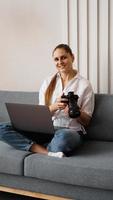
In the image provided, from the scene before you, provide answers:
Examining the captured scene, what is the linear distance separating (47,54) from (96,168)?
53.2 inches

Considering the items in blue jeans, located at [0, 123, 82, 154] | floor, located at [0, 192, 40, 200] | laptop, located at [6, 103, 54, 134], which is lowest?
floor, located at [0, 192, 40, 200]

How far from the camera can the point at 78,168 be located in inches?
70.0

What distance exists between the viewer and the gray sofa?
5.76 feet

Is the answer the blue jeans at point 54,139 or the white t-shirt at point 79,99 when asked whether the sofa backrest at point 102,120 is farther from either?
the blue jeans at point 54,139

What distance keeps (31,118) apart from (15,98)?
64cm

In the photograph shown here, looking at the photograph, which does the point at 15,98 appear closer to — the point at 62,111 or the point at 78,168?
the point at 62,111

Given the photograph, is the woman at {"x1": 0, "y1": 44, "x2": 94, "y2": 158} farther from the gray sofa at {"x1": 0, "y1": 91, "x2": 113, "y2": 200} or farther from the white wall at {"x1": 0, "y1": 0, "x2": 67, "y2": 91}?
the white wall at {"x1": 0, "y1": 0, "x2": 67, "y2": 91}

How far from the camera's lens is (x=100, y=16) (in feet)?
8.26

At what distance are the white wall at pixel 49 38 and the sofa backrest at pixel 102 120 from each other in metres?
0.28

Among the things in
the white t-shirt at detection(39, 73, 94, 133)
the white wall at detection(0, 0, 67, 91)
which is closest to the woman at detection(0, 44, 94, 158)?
the white t-shirt at detection(39, 73, 94, 133)

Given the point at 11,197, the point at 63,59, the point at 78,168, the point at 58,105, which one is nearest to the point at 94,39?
the point at 63,59

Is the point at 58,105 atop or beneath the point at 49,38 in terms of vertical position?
beneath

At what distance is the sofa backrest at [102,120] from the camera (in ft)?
7.47

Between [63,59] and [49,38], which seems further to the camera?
[49,38]
